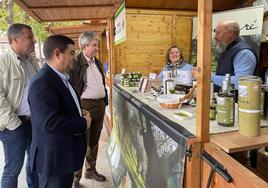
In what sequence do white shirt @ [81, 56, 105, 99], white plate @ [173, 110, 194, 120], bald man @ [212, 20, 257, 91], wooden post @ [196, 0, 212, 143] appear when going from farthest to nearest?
white shirt @ [81, 56, 105, 99]
bald man @ [212, 20, 257, 91]
white plate @ [173, 110, 194, 120]
wooden post @ [196, 0, 212, 143]

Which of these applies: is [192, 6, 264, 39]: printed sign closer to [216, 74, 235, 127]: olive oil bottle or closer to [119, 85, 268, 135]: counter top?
[119, 85, 268, 135]: counter top

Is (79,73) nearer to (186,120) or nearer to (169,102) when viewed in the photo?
(169,102)

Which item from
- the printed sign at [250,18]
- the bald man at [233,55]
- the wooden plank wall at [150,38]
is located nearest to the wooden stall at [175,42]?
the wooden plank wall at [150,38]

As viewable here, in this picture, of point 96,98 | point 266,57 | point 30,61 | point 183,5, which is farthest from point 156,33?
point 30,61

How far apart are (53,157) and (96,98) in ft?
4.00

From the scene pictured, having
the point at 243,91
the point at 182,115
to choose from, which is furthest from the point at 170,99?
the point at 243,91

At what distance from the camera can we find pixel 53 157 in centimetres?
164

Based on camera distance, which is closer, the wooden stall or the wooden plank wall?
the wooden stall

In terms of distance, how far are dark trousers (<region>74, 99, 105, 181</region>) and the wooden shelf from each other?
1.81m

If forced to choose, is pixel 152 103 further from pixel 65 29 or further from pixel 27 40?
pixel 65 29

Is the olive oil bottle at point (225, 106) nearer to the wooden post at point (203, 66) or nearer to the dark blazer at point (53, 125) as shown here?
the wooden post at point (203, 66)

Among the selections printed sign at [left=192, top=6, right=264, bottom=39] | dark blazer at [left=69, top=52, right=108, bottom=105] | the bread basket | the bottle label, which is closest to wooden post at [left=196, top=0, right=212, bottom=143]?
the bottle label

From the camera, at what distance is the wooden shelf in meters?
1.07

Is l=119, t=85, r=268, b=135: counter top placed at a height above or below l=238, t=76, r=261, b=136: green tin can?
below
